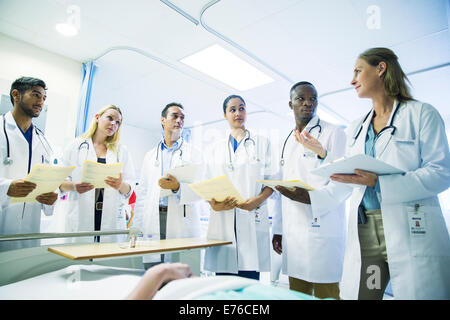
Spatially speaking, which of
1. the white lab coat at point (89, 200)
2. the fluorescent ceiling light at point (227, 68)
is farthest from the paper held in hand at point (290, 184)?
the fluorescent ceiling light at point (227, 68)

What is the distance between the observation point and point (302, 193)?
157cm

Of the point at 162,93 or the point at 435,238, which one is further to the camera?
the point at 162,93

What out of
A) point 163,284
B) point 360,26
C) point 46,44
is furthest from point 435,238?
point 46,44

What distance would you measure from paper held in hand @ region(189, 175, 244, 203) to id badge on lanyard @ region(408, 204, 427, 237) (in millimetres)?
837

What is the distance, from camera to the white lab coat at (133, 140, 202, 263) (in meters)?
2.04

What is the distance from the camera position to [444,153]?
107cm

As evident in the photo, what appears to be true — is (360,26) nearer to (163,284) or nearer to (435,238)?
(435,238)

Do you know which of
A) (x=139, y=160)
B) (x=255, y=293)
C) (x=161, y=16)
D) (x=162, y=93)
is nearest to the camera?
(x=255, y=293)

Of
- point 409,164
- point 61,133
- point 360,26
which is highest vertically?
point 360,26

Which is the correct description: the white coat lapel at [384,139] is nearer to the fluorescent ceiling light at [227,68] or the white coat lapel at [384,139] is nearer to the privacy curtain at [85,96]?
the fluorescent ceiling light at [227,68]

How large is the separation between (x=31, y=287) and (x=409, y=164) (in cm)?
163

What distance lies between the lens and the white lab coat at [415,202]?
3.40 ft

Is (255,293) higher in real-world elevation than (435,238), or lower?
lower

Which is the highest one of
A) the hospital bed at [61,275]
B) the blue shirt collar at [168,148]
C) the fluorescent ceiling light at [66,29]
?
the fluorescent ceiling light at [66,29]
